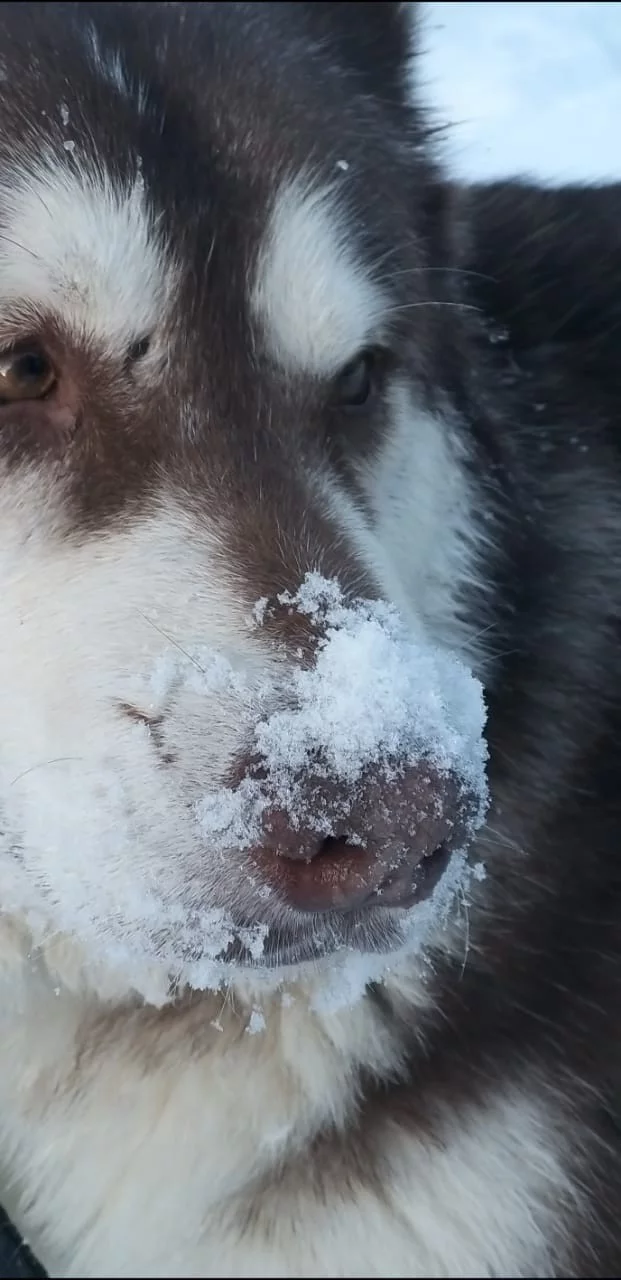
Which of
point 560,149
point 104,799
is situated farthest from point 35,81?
point 560,149

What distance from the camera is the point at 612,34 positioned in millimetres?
2354

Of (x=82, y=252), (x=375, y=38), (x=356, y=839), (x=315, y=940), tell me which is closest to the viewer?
(x=356, y=839)

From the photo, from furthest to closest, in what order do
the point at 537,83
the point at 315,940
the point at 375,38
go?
1. the point at 537,83
2. the point at 375,38
3. the point at 315,940

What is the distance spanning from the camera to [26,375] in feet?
4.03

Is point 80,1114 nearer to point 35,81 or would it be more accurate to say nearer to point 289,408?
point 289,408

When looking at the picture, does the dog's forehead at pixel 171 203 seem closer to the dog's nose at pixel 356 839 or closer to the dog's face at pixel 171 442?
the dog's face at pixel 171 442

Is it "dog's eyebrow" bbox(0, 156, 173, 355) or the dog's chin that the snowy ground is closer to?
"dog's eyebrow" bbox(0, 156, 173, 355)

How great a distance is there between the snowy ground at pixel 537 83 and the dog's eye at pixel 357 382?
0.87 m

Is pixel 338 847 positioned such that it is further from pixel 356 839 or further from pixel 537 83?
pixel 537 83

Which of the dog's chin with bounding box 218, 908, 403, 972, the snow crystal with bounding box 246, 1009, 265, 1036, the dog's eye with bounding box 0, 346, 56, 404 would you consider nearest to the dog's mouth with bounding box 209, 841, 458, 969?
the dog's chin with bounding box 218, 908, 403, 972

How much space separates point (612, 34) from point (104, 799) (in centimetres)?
200

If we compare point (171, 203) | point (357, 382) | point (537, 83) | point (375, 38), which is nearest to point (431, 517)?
point (357, 382)

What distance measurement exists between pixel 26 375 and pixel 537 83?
5.78ft

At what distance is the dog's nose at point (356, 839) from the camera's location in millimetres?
949
